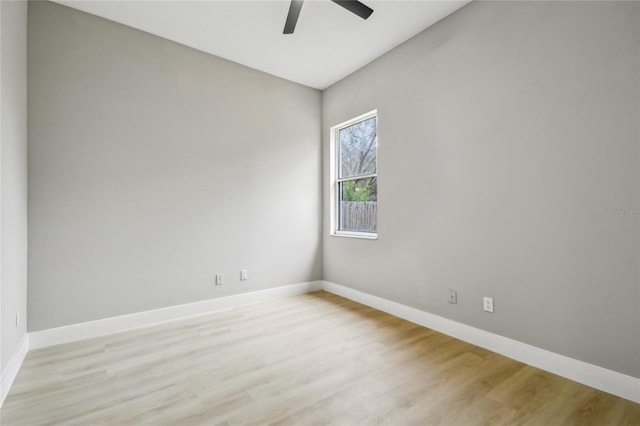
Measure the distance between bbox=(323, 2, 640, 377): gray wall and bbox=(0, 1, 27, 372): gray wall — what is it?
120 inches

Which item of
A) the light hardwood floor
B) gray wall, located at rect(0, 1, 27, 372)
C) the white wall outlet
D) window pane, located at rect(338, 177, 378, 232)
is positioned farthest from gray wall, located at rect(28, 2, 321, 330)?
the white wall outlet

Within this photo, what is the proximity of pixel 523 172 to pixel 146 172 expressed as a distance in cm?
331

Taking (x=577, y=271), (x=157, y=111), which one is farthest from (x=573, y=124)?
(x=157, y=111)

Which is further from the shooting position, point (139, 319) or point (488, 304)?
point (139, 319)

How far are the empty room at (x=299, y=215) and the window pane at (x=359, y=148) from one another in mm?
34

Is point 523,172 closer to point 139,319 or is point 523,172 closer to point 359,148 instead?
point 359,148

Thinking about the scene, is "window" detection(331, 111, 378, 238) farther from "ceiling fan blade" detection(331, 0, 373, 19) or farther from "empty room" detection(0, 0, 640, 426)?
"ceiling fan blade" detection(331, 0, 373, 19)

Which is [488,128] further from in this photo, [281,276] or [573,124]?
[281,276]

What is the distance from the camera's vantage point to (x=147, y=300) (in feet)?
9.29

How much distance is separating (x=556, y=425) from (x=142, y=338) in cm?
298

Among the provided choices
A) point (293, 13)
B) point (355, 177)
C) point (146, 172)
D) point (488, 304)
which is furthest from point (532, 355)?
point (146, 172)

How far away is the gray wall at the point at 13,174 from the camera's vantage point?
1753 millimetres

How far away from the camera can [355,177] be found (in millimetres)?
3746

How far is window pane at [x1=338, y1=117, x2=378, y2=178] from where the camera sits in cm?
353
